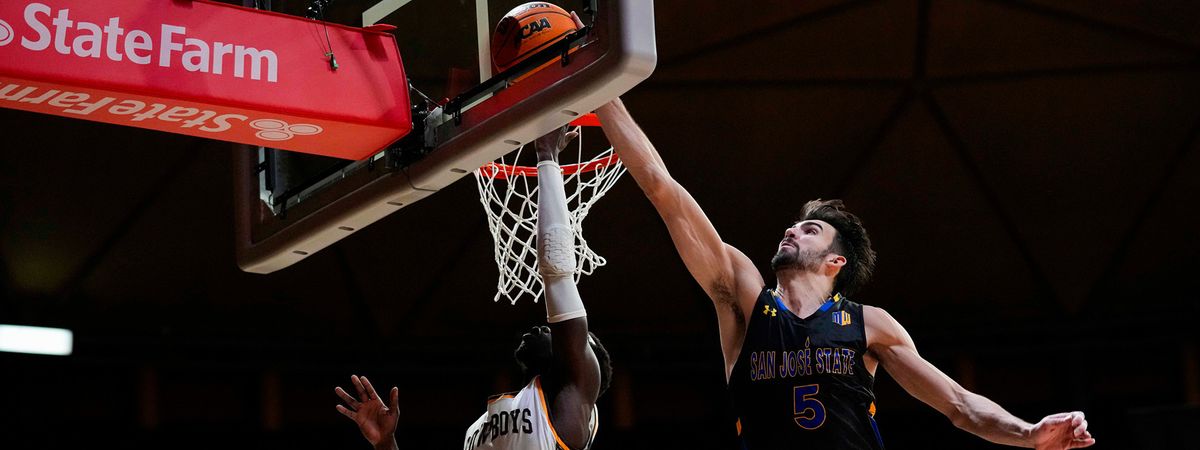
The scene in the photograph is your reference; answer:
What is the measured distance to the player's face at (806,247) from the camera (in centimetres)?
515

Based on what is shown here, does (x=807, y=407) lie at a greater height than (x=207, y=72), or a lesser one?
lesser

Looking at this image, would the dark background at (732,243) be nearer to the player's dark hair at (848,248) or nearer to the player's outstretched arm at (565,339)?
the player's dark hair at (848,248)

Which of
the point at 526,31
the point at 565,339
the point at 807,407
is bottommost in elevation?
the point at 807,407

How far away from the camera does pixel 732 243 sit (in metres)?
10.9

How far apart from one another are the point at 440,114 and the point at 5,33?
1.43 m

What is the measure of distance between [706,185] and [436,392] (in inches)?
139

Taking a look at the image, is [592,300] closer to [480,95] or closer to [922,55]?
[922,55]

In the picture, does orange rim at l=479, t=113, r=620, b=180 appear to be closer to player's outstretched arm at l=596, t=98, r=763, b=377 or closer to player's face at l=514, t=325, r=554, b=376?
player's outstretched arm at l=596, t=98, r=763, b=377

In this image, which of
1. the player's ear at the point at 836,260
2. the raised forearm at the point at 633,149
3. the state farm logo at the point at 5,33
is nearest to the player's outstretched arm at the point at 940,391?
the player's ear at the point at 836,260

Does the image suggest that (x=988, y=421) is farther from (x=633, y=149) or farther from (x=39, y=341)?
(x=39, y=341)

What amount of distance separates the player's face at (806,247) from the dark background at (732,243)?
4.20 metres

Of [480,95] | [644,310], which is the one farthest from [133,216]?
[480,95]

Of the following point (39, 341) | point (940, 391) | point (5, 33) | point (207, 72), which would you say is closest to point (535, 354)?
point (940, 391)

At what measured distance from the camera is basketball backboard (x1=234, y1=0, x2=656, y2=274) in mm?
4062
